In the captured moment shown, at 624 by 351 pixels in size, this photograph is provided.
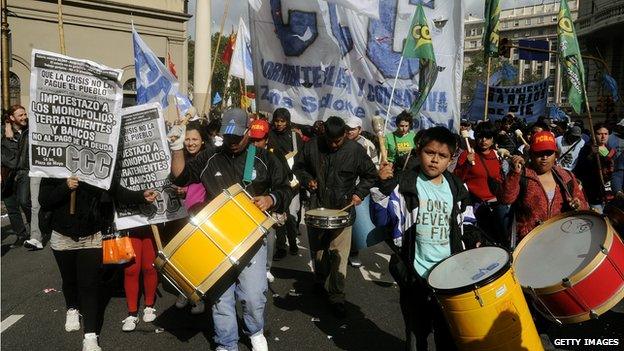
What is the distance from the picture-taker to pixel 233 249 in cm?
380

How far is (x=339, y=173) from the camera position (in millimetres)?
5680

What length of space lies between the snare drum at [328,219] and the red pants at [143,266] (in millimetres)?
1557

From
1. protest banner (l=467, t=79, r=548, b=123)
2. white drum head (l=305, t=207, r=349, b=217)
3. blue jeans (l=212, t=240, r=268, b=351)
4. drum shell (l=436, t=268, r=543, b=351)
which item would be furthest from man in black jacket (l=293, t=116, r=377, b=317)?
protest banner (l=467, t=79, r=548, b=123)

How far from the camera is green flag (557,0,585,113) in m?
6.18

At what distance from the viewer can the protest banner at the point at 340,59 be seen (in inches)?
238

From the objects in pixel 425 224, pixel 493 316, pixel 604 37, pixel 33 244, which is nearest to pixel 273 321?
pixel 425 224

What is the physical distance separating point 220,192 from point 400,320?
2.20 metres

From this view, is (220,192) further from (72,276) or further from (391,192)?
(72,276)

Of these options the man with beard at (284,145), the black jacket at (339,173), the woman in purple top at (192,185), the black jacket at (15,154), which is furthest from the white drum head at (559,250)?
the black jacket at (15,154)

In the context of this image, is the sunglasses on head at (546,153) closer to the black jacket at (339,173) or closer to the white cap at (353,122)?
the black jacket at (339,173)

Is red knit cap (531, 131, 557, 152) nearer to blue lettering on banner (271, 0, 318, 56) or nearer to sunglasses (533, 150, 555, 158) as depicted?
sunglasses (533, 150, 555, 158)

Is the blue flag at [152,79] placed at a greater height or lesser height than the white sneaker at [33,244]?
greater

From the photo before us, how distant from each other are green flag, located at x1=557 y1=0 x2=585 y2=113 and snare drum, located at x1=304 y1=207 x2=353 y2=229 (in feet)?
9.57

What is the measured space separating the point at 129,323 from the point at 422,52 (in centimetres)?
377
